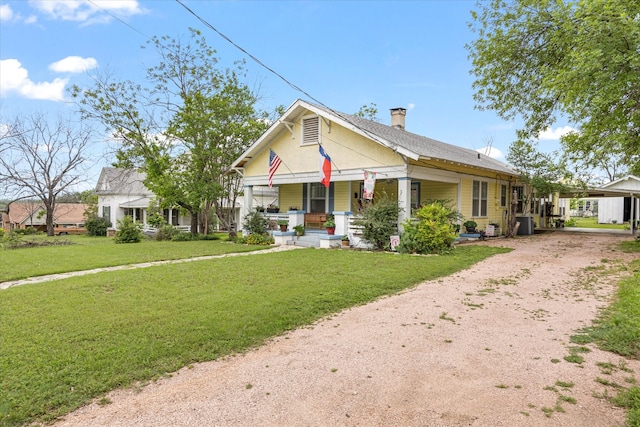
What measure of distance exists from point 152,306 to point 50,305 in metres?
1.66

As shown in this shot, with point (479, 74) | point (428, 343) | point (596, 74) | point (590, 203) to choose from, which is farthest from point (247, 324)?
point (590, 203)

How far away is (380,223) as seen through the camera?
13.0 m

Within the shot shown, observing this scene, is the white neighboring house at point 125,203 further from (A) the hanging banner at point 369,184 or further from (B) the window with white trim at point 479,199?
(A) the hanging banner at point 369,184

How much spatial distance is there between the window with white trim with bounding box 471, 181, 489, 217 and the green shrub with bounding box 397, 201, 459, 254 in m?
5.13

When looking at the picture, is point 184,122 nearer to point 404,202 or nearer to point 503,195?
point 404,202

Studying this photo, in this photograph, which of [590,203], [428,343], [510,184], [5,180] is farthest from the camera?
[590,203]

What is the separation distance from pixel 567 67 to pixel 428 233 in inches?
219

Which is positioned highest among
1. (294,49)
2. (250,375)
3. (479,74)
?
(294,49)

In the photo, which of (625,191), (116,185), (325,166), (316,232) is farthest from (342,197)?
(116,185)

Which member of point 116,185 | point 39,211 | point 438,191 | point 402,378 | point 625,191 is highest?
point 116,185

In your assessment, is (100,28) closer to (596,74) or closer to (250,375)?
(250,375)

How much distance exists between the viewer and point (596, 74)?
6660 millimetres

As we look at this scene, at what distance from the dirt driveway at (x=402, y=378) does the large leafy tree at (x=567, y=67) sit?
4058mm

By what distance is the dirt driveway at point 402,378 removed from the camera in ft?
9.56
